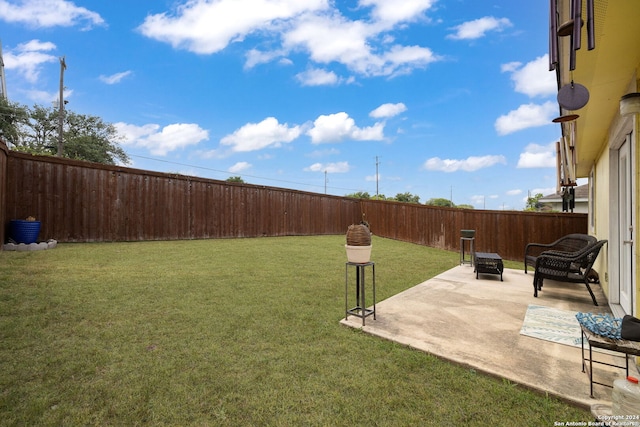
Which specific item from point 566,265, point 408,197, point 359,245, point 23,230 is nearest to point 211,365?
point 359,245

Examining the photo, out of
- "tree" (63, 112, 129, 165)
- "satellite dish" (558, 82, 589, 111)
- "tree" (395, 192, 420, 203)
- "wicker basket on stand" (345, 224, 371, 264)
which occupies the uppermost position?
"tree" (63, 112, 129, 165)

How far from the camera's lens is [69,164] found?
641 centimetres

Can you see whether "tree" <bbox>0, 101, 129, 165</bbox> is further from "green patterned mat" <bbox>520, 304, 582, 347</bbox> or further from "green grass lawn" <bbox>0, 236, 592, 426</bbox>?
"green patterned mat" <bbox>520, 304, 582, 347</bbox>

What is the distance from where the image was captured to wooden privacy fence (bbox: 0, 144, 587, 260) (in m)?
6.04

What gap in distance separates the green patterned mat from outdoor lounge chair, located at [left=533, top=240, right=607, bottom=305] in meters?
0.76

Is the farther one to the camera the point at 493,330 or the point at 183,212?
the point at 183,212

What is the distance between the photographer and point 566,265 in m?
4.02

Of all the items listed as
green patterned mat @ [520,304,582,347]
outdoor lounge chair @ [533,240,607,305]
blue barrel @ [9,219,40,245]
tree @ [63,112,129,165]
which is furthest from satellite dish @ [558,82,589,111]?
tree @ [63,112,129,165]

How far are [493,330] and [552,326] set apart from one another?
27.4 inches

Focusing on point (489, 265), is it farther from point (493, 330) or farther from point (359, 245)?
point (359, 245)

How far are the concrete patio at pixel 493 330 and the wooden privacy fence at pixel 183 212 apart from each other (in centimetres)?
335

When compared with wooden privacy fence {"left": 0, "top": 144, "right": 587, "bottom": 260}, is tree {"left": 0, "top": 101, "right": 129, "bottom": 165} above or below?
above

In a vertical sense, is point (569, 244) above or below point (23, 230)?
below

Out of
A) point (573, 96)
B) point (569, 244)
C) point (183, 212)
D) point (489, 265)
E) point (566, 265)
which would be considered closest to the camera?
point (573, 96)
